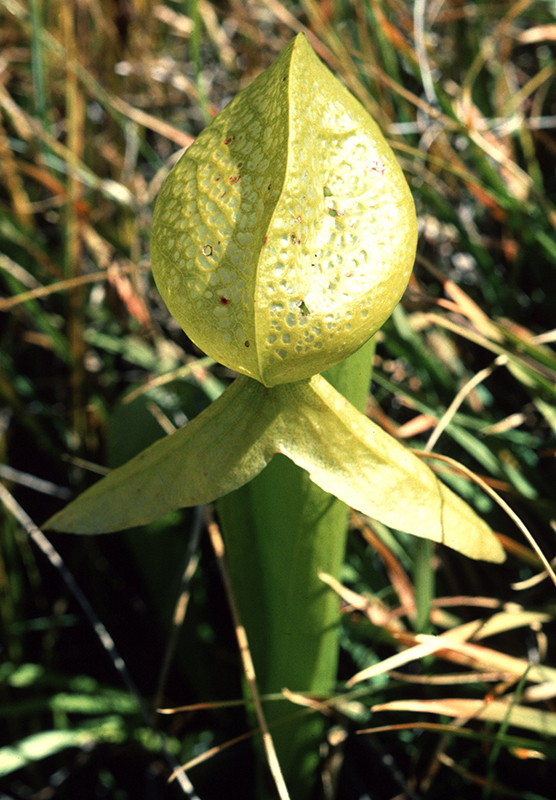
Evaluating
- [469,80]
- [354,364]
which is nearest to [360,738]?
[354,364]

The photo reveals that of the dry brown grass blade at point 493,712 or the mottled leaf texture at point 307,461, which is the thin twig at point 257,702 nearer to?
the dry brown grass blade at point 493,712

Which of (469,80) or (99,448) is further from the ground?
(469,80)

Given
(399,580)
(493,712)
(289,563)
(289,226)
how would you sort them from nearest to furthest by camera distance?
(289,226), (289,563), (493,712), (399,580)

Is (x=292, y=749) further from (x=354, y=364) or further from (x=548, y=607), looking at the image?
(x=354, y=364)

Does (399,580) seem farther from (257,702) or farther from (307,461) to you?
(307,461)

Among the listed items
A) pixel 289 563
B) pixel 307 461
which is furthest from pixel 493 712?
pixel 307 461

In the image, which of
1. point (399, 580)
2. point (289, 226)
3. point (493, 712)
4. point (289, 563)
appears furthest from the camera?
point (399, 580)
